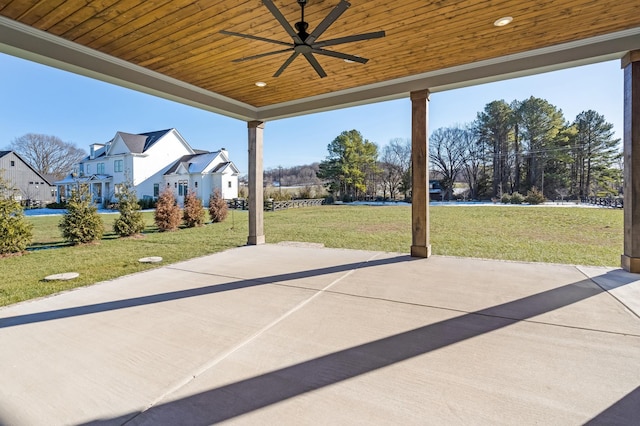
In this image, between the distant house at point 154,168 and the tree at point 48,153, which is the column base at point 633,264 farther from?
the tree at point 48,153

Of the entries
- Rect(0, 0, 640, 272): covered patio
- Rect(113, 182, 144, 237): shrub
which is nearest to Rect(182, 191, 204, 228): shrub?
Rect(113, 182, 144, 237): shrub

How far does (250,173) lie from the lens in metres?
6.15

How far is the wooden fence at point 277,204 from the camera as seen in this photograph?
17.5 metres

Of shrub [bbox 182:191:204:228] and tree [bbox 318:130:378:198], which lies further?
tree [bbox 318:130:378:198]

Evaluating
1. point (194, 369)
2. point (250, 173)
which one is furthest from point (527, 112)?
point (194, 369)

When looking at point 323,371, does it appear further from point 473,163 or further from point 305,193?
point 473,163

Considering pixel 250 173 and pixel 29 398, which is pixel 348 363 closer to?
pixel 29 398

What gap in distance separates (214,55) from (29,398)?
3.53m

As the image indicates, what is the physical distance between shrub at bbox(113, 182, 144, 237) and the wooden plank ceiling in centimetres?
525

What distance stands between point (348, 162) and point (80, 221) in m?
19.9

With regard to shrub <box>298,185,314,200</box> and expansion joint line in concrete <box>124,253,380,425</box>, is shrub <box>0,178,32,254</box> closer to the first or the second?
expansion joint line in concrete <box>124,253,380,425</box>

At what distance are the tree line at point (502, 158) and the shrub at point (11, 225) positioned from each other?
2016cm

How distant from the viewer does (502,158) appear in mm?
25047

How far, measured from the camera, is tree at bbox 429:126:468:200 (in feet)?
89.8
